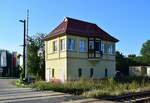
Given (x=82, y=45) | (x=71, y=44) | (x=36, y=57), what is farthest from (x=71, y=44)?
(x=36, y=57)

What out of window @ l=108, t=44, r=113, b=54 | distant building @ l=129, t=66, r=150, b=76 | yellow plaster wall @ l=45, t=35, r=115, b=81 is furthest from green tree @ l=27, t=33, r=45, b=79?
distant building @ l=129, t=66, r=150, b=76

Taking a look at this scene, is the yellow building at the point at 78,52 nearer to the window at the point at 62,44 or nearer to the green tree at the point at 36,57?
the window at the point at 62,44

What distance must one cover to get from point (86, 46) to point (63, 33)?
4.63 meters

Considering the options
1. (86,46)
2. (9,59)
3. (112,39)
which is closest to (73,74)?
(86,46)

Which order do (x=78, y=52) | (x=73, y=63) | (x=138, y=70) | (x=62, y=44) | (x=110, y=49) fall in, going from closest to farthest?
(x=73, y=63), (x=62, y=44), (x=78, y=52), (x=110, y=49), (x=138, y=70)

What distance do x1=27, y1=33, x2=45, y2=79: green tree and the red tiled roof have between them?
9733mm

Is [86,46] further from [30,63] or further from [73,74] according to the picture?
[30,63]

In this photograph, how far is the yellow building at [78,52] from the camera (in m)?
44.4

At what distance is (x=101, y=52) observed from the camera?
160 feet

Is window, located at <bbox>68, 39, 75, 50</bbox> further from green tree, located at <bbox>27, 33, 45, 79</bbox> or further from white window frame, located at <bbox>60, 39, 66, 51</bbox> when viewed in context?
Result: green tree, located at <bbox>27, 33, 45, 79</bbox>

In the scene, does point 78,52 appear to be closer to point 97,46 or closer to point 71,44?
point 71,44

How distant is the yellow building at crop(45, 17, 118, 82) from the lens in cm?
4444

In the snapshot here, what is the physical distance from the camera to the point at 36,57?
60.5 metres

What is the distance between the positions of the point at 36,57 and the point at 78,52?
1664cm
